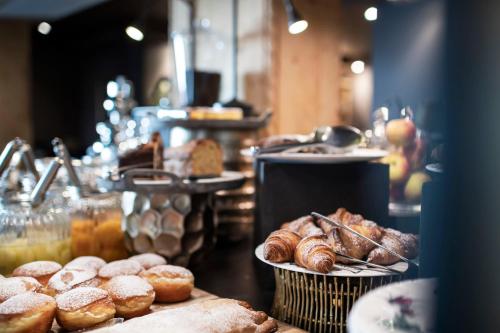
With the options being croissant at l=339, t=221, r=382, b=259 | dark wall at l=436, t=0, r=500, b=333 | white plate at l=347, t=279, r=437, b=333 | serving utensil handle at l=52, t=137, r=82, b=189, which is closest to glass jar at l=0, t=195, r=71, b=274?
serving utensil handle at l=52, t=137, r=82, b=189

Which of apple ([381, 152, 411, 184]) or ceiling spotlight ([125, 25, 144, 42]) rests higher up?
ceiling spotlight ([125, 25, 144, 42])

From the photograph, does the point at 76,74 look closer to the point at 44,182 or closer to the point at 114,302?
the point at 44,182

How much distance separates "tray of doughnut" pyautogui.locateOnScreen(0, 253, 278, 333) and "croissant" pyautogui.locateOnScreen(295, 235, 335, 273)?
12cm

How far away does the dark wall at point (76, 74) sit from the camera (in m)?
7.59

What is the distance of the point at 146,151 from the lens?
141 cm

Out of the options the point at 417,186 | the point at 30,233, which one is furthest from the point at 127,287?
the point at 417,186

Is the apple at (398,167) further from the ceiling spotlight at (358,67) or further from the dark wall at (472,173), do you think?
the ceiling spotlight at (358,67)

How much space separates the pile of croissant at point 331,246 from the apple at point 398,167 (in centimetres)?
28

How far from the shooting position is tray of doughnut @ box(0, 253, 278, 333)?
81cm

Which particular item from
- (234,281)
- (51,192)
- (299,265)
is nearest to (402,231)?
(299,265)

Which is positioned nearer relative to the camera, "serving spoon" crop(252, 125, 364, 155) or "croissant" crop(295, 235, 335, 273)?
"croissant" crop(295, 235, 335, 273)

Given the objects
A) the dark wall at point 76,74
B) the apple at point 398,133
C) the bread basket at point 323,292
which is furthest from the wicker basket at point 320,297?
the dark wall at point 76,74

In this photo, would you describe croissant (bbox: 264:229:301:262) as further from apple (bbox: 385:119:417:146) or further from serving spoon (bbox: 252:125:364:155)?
apple (bbox: 385:119:417:146)

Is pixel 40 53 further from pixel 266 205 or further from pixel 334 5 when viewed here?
pixel 266 205
